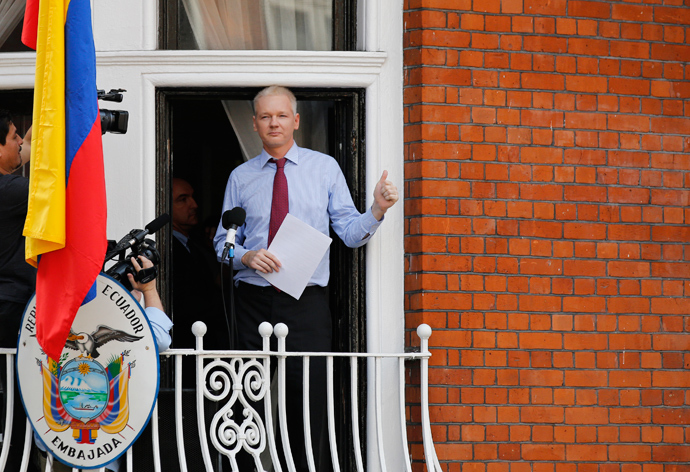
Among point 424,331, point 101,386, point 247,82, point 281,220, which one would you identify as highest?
point 247,82

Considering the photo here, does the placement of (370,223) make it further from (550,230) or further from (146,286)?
(146,286)

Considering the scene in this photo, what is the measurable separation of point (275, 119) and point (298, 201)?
1.55ft

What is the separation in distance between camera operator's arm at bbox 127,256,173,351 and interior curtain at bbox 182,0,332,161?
5.17 ft

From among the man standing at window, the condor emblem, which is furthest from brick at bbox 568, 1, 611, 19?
the condor emblem

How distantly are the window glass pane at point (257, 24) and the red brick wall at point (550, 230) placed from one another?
1.86ft

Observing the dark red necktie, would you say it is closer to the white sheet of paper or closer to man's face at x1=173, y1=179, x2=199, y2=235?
the white sheet of paper

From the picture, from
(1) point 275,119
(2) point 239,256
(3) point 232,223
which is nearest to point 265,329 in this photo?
(3) point 232,223

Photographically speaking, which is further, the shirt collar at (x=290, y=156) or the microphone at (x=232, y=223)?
the shirt collar at (x=290, y=156)

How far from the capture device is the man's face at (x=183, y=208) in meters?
6.38

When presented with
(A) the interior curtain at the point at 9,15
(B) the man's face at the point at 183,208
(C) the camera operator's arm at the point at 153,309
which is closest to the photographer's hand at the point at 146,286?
(C) the camera operator's arm at the point at 153,309

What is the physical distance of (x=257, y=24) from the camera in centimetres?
567

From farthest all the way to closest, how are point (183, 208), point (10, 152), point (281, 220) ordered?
point (183, 208)
point (281, 220)
point (10, 152)

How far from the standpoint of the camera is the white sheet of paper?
202 inches

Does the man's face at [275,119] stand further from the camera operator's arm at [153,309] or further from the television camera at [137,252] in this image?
the camera operator's arm at [153,309]
